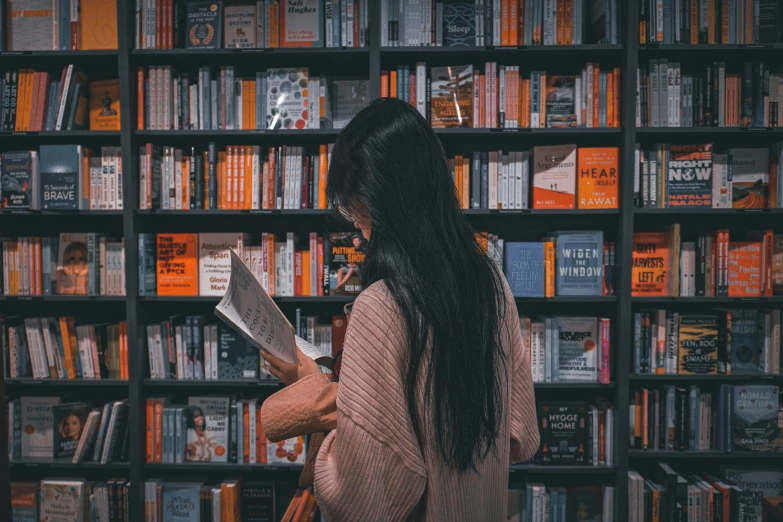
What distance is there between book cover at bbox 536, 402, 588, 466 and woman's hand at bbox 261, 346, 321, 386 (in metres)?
1.68

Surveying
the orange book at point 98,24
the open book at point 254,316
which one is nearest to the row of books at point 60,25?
the orange book at point 98,24

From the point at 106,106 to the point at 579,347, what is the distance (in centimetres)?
260

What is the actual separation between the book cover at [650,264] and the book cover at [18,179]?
2905mm

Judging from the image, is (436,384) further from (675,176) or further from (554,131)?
(675,176)

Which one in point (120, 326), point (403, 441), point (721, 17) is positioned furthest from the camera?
point (120, 326)

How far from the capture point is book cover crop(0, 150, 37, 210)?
2.54m

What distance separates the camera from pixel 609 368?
8.04 ft

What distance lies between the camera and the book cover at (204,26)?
249 centimetres

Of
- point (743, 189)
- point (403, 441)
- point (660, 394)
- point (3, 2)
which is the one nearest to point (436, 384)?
point (403, 441)

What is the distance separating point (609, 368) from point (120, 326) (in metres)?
2.35

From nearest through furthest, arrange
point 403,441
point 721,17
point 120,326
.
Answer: point 403,441
point 721,17
point 120,326

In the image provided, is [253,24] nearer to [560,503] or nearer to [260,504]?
[260,504]

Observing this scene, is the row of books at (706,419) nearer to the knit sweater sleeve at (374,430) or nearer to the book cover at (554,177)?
the book cover at (554,177)

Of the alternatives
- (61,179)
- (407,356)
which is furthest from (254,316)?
(61,179)
